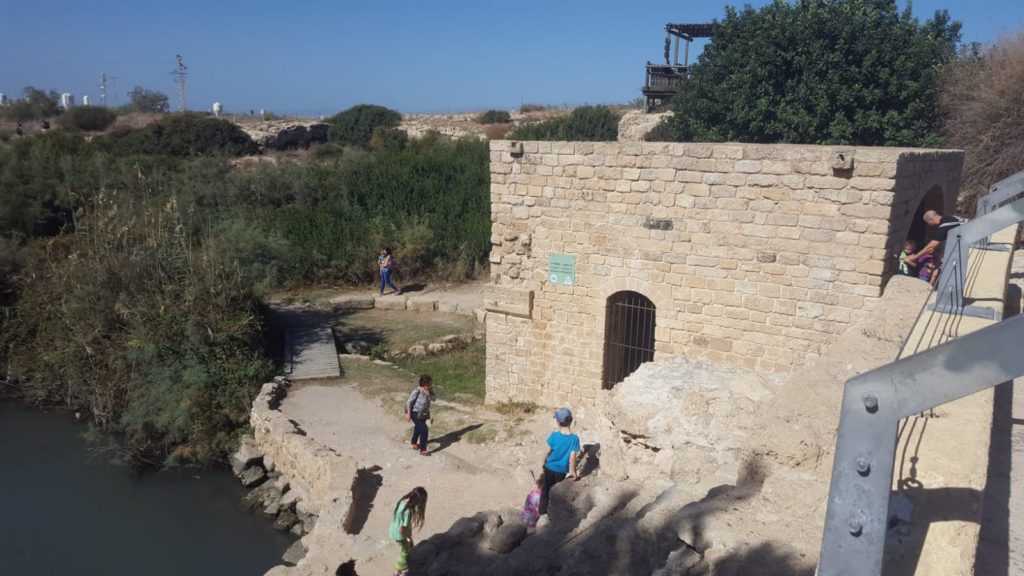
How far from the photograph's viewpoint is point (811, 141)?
1773 centimetres

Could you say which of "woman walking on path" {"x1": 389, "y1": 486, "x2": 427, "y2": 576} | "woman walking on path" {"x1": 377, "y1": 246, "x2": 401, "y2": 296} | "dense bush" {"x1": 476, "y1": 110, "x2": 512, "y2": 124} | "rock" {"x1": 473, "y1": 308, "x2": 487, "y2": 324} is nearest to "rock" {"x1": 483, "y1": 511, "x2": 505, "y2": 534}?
"woman walking on path" {"x1": 389, "y1": 486, "x2": 427, "y2": 576}

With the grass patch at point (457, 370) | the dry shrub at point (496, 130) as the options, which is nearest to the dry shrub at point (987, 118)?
the grass patch at point (457, 370)

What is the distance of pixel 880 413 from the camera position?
1.78 metres

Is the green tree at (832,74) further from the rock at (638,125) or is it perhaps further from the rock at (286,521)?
the rock at (286,521)

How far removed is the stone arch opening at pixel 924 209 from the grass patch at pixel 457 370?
22.1 ft

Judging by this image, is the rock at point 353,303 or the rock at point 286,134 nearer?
the rock at point 353,303

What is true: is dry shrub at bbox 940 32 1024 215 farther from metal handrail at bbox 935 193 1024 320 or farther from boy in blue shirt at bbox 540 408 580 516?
boy in blue shirt at bbox 540 408 580 516

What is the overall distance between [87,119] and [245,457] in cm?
3052

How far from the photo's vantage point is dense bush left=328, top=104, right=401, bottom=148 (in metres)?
35.0

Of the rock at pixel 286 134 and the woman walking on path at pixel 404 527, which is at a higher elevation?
the rock at pixel 286 134

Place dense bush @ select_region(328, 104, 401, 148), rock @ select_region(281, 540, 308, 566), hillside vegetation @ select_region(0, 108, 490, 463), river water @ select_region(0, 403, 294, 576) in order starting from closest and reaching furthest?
rock @ select_region(281, 540, 308, 566)
river water @ select_region(0, 403, 294, 576)
hillside vegetation @ select_region(0, 108, 490, 463)
dense bush @ select_region(328, 104, 401, 148)

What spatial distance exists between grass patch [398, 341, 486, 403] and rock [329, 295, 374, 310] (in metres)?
3.59

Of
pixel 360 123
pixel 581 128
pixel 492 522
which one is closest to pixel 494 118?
pixel 360 123

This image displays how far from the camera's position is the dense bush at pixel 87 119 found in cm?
3250
